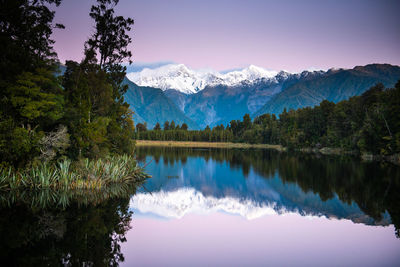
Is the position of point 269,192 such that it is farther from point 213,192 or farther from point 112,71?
point 112,71

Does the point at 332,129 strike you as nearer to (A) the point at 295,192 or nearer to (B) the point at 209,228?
(A) the point at 295,192

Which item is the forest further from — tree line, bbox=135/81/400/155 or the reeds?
tree line, bbox=135/81/400/155

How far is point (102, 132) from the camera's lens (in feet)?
92.6

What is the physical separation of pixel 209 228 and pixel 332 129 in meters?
87.2

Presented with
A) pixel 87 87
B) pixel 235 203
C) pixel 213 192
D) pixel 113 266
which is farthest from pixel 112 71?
pixel 113 266

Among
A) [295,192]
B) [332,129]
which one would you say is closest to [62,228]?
[295,192]

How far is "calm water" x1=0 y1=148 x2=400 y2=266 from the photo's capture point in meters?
12.2

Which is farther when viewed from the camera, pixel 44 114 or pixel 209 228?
pixel 44 114

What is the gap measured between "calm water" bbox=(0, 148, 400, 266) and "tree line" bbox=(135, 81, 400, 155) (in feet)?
125

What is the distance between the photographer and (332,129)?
94.9m

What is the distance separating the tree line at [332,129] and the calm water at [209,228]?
125ft

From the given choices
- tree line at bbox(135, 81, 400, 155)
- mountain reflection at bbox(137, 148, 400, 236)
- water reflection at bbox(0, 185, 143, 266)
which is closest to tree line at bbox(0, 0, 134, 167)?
water reflection at bbox(0, 185, 143, 266)

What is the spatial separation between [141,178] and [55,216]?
17.7m

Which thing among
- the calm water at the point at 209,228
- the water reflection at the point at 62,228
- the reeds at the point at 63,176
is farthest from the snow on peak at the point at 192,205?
the reeds at the point at 63,176
